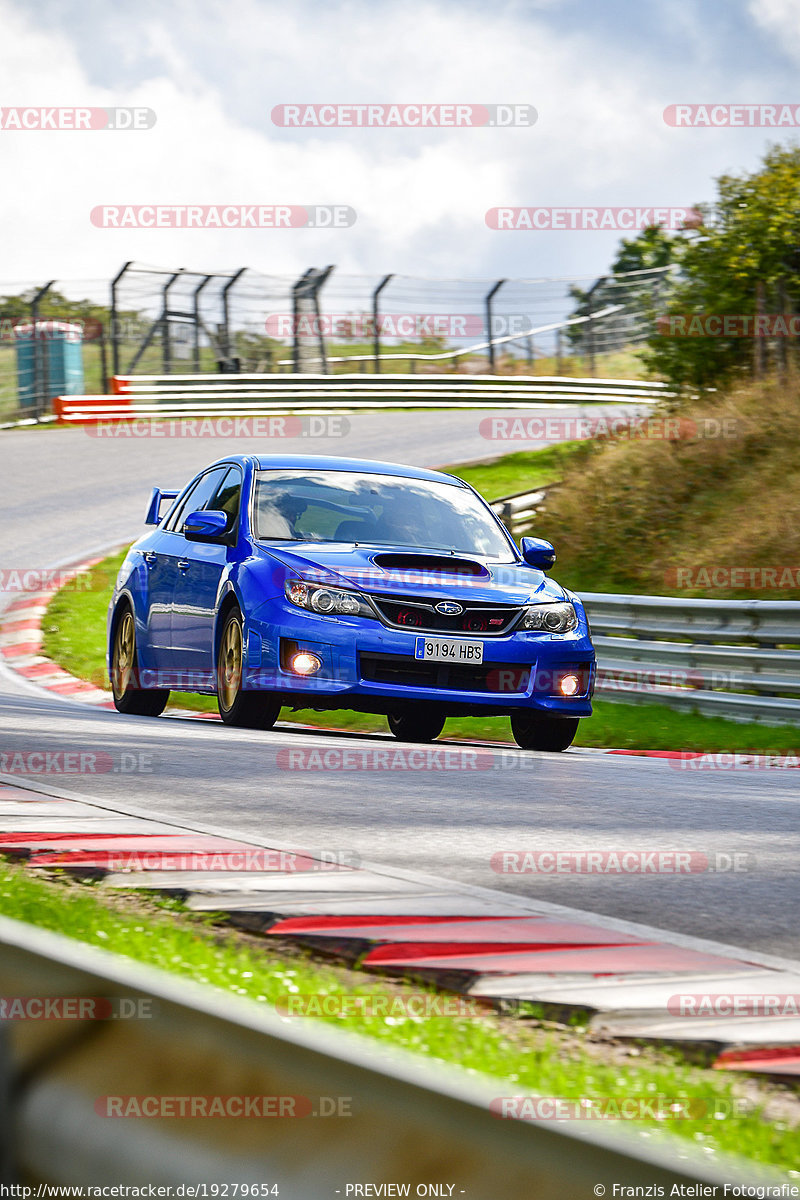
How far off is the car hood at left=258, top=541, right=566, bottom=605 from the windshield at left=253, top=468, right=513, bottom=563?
26 cm

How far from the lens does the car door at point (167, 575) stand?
10000 mm

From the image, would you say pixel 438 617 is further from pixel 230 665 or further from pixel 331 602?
pixel 230 665

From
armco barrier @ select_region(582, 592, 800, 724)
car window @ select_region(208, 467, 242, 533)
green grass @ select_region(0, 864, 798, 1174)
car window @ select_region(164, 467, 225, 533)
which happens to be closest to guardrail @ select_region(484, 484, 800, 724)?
armco barrier @ select_region(582, 592, 800, 724)

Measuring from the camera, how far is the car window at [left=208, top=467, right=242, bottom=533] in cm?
956

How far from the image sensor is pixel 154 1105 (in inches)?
90.8

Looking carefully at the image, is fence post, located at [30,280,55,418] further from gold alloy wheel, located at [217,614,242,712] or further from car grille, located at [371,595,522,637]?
car grille, located at [371,595,522,637]

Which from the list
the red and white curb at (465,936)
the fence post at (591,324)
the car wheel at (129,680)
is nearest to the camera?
the red and white curb at (465,936)

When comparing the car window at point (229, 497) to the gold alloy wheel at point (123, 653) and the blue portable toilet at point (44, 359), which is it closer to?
the gold alloy wheel at point (123, 653)

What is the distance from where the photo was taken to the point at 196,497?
1069cm

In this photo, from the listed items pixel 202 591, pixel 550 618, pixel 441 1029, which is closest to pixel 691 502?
pixel 550 618

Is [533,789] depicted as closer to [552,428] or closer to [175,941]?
[175,941]

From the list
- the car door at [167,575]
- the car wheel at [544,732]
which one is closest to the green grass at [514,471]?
the car door at [167,575]

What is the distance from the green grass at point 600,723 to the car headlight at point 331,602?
115 inches

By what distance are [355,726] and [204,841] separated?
22.7ft
